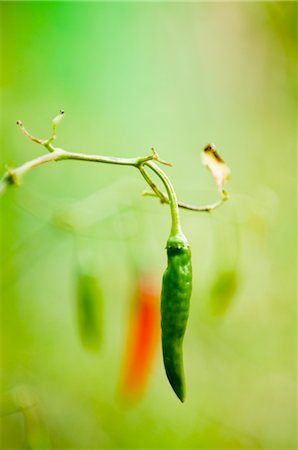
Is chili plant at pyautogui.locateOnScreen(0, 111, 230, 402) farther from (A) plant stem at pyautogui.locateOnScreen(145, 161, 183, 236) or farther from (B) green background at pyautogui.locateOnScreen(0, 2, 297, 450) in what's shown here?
(B) green background at pyautogui.locateOnScreen(0, 2, 297, 450)

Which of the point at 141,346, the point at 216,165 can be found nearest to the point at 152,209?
the point at 141,346

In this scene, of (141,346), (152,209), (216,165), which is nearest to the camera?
(216,165)

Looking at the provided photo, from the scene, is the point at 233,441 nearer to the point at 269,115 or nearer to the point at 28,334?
the point at 28,334

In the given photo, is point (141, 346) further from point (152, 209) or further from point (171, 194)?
point (152, 209)

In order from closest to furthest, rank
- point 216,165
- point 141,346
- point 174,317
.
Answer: point 174,317
point 216,165
point 141,346

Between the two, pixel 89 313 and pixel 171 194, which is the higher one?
pixel 171 194

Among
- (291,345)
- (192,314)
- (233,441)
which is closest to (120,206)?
(192,314)
